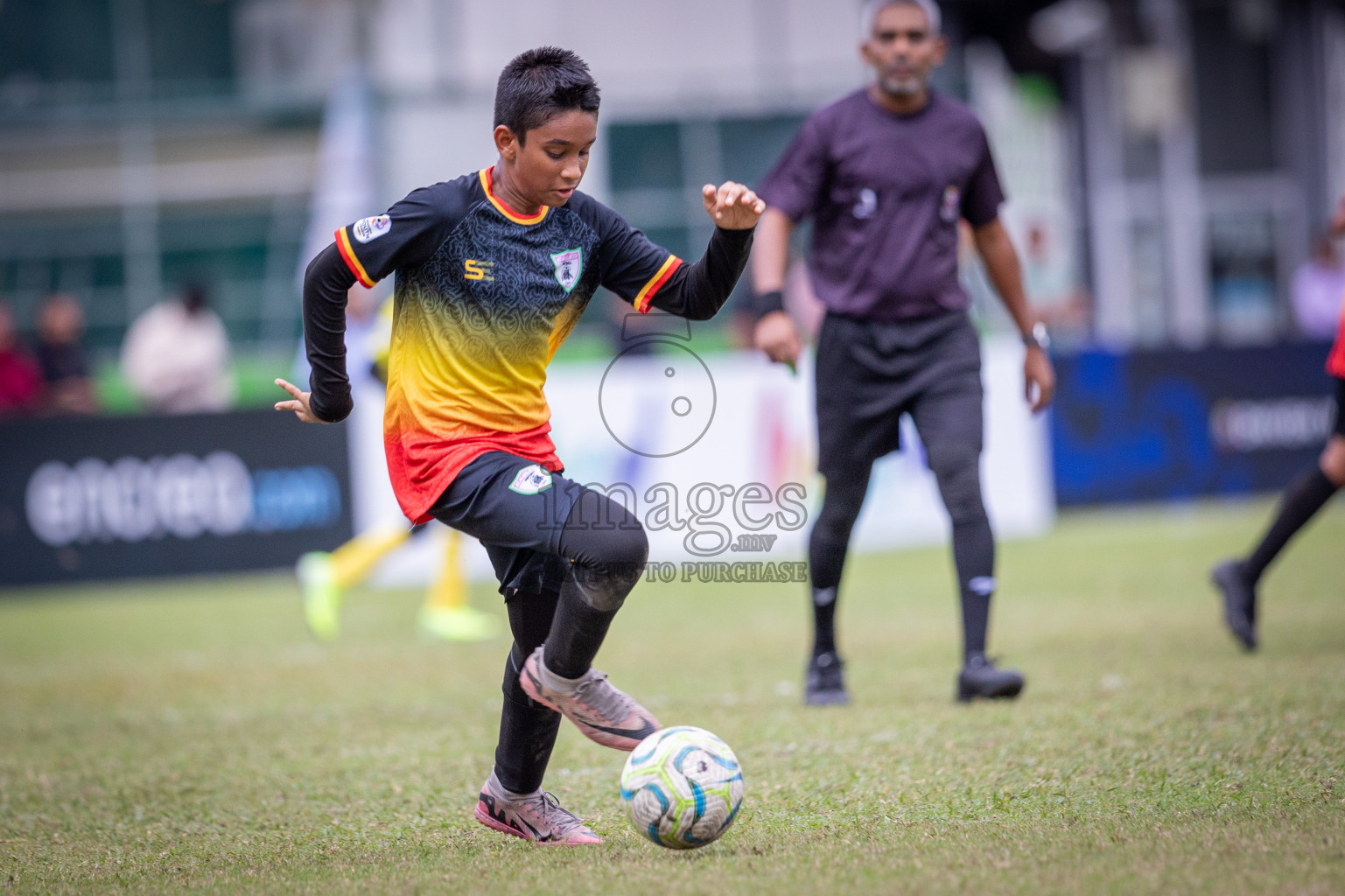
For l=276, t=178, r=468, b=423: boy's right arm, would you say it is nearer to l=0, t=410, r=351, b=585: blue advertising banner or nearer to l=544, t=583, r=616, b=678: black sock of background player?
l=544, t=583, r=616, b=678: black sock of background player

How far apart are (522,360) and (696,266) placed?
0.50 metres

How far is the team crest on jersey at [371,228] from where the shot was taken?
3.61m

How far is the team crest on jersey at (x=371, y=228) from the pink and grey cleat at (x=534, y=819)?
55.4 inches

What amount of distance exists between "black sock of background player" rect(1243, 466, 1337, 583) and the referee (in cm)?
156

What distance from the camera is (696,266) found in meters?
3.78

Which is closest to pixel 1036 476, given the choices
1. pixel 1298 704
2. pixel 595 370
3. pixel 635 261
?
pixel 595 370

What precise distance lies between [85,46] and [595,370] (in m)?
15.4

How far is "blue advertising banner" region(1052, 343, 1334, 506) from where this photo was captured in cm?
1323

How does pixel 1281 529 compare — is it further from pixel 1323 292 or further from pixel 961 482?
pixel 1323 292

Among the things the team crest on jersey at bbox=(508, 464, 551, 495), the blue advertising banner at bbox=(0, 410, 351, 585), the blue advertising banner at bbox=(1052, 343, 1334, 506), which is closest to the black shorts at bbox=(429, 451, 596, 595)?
the team crest on jersey at bbox=(508, 464, 551, 495)

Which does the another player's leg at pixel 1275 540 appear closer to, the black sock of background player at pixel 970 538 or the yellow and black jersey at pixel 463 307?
the black sock of background player at pixel 970 538

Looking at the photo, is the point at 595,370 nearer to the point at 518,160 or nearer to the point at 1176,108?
the point at 518,160

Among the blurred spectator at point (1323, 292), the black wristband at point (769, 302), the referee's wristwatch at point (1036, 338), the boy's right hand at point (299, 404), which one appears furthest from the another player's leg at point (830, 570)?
the blurred spectator at point (1323, 292)

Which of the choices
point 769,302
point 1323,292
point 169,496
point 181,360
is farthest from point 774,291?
point 1323,292
